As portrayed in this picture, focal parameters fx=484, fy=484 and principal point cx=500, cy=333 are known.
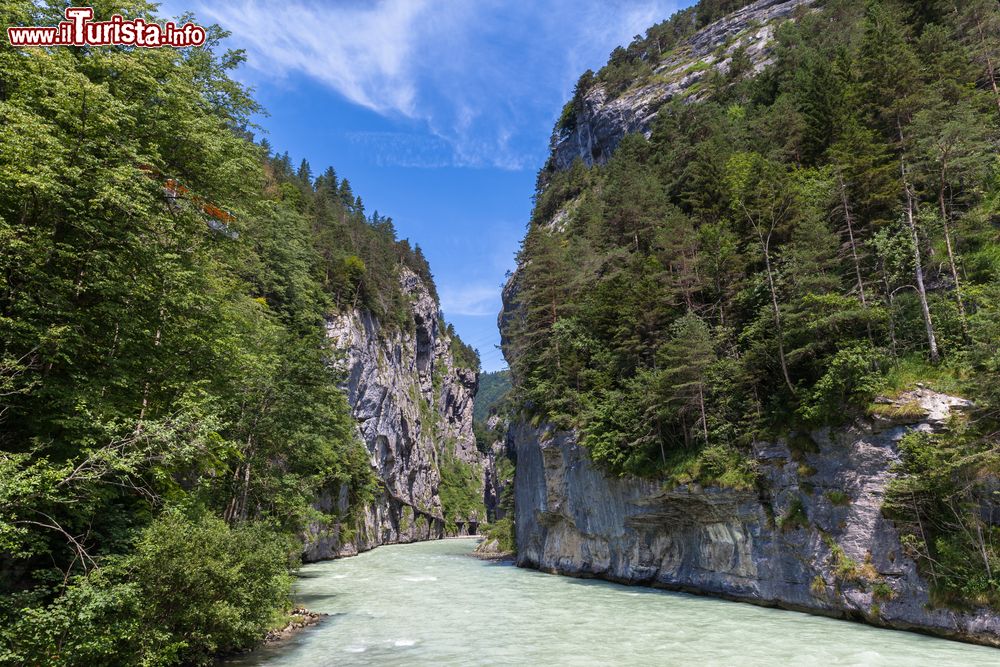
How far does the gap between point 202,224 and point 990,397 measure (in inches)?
838

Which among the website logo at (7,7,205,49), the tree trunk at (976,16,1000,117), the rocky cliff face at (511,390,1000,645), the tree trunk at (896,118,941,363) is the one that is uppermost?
the tree trunk at (976,16,1000,117)

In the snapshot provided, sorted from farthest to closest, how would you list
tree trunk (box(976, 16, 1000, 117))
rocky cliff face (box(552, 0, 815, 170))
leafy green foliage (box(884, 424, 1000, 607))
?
rocky cliff face (box(552, 0, 815, 170))
tree trunk (box(976, 16, 1000, 117))
leafy green foliage (box(884, 424, 1000, 607))

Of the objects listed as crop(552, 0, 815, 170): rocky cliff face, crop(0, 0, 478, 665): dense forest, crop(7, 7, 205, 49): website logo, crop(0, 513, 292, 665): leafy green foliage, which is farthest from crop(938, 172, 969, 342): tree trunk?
crop(552, 0, 815, 170): rocky cliff face

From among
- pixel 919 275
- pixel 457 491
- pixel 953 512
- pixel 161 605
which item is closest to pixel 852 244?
pixel 919 275

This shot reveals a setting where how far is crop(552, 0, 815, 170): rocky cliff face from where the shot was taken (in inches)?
2393

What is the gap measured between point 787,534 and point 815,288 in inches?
363

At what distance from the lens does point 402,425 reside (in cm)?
6762

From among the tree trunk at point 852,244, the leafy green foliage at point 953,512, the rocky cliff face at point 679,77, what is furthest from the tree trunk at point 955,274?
the rocky cliff face at point 679,77

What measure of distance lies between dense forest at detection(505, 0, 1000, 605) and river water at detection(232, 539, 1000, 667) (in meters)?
3.20

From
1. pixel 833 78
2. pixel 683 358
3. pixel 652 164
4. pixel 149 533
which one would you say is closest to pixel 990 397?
pixel 683 358

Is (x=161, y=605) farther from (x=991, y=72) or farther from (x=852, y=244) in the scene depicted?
(x=991, y=72)

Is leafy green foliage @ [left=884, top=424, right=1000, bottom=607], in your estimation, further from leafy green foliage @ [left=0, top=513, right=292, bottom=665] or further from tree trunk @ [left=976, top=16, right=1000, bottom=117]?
tree trunk @ [left=976, top=16, right=1000, bottom=117]

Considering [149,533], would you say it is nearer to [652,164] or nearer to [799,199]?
[799,199]

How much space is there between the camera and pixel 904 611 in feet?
44.9
